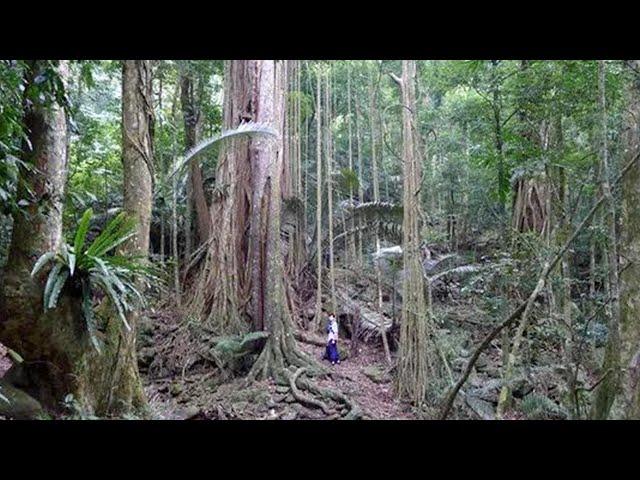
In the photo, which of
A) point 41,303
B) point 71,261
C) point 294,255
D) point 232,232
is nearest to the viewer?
point 71,261

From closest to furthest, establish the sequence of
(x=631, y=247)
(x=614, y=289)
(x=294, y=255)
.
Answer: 1. (x=631, y=247)
2. (x=614, y=289)
3. (x=294, y=255)

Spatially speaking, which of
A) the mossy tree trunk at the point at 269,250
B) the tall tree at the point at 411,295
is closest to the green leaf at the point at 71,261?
the mossy tree trunk at the point at 269,250

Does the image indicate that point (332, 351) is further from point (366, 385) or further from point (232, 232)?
point (232, 232)

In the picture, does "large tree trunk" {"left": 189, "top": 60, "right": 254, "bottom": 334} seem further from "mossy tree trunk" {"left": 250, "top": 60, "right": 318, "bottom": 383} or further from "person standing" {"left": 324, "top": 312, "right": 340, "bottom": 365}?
"person standing" {"left": 324, "top": 312, "right": 340, "bottom": 365}

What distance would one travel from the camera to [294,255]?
814cm

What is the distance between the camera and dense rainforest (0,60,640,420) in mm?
2666

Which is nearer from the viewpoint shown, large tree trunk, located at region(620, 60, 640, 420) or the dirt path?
large tree trunk, located at region(620, 60, 640, 420)

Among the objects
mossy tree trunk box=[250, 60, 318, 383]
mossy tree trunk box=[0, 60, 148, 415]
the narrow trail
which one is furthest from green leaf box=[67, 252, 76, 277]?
mossy tree trunk box=[250, 60, 318, 383]

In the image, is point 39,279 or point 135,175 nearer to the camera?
point 39,279

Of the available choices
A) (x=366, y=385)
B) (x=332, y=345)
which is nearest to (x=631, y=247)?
(x=366, y=385)

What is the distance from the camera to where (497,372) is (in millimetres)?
6316

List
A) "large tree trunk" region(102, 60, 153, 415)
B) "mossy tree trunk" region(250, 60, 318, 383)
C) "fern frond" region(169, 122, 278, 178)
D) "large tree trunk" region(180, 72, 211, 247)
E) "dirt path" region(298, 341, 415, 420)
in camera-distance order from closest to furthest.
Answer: "large tree trunk" region(102, 60, 153, 415) < "fern frond" region(169, 122, 278, 178) < "dirt path" region(298, 341, 415, 420) < "mossy tree trunk" region(250, 60, 318, 383) < "large tree trunk" region(180, 72, 211, 247)

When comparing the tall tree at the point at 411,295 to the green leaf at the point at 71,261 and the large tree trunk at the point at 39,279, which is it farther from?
the green leaf at the point at 71,261
